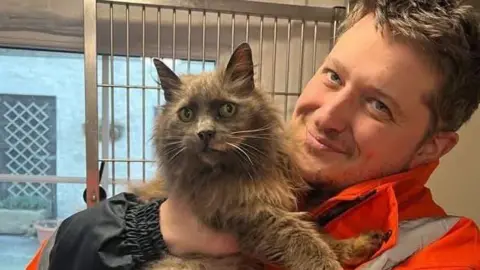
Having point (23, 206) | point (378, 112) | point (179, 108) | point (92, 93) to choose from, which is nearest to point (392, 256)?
point (378, 112)

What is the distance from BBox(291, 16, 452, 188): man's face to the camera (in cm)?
106

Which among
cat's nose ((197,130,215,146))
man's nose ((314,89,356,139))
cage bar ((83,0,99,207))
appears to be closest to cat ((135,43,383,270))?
cat's nose ((197,130,215,146))

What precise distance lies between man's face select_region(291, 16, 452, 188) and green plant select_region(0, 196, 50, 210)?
1.58 m

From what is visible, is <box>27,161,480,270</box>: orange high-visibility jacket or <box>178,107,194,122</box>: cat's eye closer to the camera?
<box>27,161,480,270</box>: orange high-visibility jacket

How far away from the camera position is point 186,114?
1.14 metres

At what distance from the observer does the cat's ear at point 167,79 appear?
46.8 inches

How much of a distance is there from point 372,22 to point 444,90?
20 cm

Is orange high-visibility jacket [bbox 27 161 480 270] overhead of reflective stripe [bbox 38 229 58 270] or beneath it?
overhead

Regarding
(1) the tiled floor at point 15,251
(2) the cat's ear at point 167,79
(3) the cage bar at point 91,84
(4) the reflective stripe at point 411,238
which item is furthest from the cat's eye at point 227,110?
(1) the tiled floor at point 15,251

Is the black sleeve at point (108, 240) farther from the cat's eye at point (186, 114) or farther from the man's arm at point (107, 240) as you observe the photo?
the cat's eye at point (186, 114)

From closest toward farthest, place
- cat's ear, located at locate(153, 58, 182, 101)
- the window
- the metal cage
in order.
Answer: cat's ear, located at locate(153, 58, 182, 101)
the metal cage
the window

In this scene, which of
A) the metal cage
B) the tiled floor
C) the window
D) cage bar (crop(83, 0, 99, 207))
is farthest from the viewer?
the tiled floor

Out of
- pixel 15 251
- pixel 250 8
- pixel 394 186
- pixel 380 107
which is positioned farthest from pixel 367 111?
pixel 15 251

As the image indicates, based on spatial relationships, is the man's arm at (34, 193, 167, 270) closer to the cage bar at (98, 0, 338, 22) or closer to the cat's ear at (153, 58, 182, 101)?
the cat's ear at (153, 58, 182, 101)
